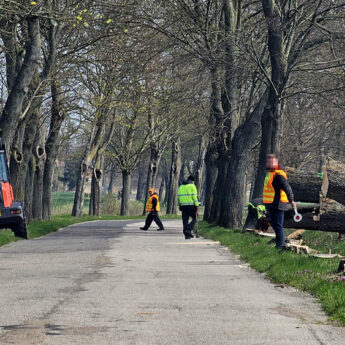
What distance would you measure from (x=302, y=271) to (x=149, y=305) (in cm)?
378

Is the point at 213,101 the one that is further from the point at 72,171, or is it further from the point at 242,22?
the point at 72,171

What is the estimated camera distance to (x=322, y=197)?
18484mm

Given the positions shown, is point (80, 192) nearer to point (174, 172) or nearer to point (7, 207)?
point (174, 172)

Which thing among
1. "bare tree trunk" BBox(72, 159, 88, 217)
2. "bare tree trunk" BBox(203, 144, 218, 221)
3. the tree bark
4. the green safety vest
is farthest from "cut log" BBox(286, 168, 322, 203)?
"bare tree trunk" BBox(72, 159, 88, 217)

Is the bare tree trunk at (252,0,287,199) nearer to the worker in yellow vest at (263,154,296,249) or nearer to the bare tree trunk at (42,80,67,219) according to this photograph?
the worker in yellow vest at (263,154,296,249)

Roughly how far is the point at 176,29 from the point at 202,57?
1405mm

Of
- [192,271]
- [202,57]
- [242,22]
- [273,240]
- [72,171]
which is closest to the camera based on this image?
[192,271]

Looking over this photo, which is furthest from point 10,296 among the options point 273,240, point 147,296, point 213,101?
point 213,101

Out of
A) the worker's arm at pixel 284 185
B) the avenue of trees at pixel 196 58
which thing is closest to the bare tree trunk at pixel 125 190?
the avenue of trees at pixel 196 58

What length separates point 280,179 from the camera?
1600cm

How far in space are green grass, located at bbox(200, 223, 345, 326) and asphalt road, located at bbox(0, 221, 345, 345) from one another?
0.61ft

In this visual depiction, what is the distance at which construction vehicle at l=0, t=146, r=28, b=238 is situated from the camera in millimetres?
19642

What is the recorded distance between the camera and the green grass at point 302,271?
30.0 ft

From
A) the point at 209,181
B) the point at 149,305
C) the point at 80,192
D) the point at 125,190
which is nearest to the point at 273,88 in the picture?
the point at 209,181
